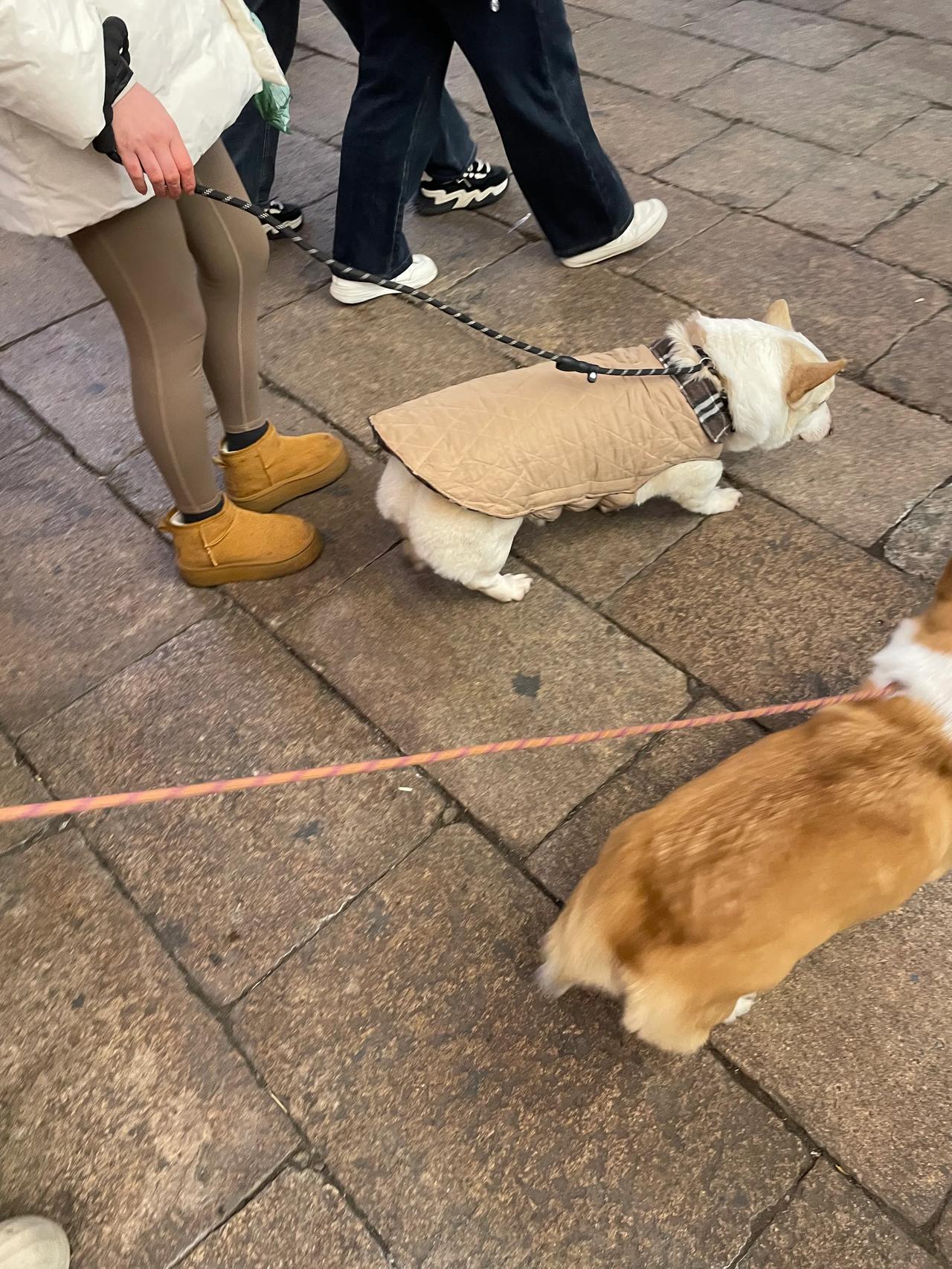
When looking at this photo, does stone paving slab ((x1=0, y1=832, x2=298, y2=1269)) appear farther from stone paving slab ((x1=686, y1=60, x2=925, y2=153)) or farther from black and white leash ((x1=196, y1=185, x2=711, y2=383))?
stone paving slab ((x1=686, y1=60, x2=925, y2=153))

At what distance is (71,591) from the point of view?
8.71ft

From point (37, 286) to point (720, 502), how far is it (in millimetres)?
3243

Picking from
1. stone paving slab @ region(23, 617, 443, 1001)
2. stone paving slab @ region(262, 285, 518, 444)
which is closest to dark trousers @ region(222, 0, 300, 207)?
stone paving slab @ region(262, 285, 518, 444)

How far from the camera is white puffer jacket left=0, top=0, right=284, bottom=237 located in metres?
1.39

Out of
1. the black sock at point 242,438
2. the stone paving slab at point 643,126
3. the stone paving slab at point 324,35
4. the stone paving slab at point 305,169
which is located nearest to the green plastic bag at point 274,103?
the black sock at point 242,438

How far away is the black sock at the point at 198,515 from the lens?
243 centimetres

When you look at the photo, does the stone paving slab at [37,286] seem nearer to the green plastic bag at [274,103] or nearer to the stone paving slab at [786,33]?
the green plastic bag at [274,103]

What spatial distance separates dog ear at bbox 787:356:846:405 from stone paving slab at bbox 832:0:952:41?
3787 mm

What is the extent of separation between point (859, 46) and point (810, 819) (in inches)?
195

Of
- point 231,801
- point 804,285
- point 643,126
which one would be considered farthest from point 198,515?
point 643,126

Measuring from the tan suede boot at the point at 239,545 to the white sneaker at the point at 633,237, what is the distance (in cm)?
178

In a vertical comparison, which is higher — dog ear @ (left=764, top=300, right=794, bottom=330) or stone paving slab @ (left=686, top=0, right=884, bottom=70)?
stone paving slab @ (left=686, top=0, right=884, bottom=70)

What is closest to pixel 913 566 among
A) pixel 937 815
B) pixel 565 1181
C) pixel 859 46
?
pixel 937 815

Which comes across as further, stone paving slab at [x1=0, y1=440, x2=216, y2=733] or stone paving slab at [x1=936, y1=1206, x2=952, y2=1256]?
stone paving slab at [x1=0, y1=440, x2=216, y2=733]
